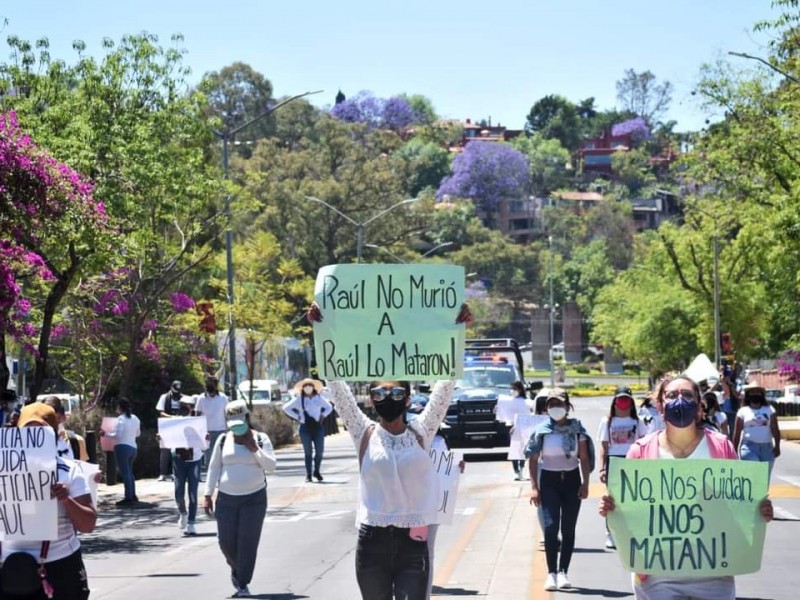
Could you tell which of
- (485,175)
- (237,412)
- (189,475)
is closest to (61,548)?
(237,412)

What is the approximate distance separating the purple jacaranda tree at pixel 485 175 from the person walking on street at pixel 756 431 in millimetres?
142764

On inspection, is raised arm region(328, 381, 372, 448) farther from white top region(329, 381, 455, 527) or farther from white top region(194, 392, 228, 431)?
white top region(194, 392, 228, 431)

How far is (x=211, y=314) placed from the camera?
37.9 metres

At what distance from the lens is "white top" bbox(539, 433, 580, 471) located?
1353 cm

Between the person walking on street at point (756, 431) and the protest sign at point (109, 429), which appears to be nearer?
the person walking on street at point (756, 431)

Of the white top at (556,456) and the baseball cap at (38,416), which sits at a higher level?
the baseball cap at (38,416)

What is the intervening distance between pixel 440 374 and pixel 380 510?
1.03 metres

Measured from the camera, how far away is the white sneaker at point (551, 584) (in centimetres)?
1308

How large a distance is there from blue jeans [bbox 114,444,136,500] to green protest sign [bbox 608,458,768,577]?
684 inches

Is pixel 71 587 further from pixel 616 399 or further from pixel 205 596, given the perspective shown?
pixel 616 399

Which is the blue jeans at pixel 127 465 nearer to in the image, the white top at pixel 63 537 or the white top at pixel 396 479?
the white top at pixel 63 537

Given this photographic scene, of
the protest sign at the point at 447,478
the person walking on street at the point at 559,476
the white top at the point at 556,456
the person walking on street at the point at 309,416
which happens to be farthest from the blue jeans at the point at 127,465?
the protest sign at the point at 447,478

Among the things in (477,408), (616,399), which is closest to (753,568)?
(616,399)

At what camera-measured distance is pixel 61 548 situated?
26.3 ft
